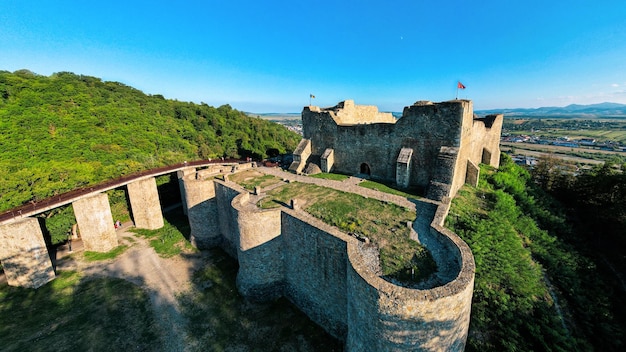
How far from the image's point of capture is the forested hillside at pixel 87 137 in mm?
17964

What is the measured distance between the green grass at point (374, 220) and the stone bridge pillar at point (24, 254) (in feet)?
40.8

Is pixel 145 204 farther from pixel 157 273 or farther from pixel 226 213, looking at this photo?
pixel 226 213

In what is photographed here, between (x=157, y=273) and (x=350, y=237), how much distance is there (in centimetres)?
1264

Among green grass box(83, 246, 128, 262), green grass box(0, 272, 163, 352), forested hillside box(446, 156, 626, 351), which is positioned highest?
forested hillside box(446, 156, 626, 351)

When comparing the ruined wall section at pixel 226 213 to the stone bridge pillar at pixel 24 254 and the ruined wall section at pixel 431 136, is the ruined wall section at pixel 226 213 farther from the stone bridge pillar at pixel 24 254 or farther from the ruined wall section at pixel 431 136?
the ruined wall section at pixel 431 136

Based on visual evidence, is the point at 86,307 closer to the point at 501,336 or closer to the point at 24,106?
the point at 501,336

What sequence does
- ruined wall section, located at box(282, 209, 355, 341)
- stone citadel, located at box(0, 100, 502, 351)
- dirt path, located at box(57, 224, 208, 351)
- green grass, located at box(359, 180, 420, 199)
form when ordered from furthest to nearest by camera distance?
green grass, located at box(359, 180, 420, 199)
dirt path, located at box(57, 224, 208, 351)
ruined wall section, located at box(282, 209, 355, 341)
stone citadel, located at box(0, 100, 502, 351)

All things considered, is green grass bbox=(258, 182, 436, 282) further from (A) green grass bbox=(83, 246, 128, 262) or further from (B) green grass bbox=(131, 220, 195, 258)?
(A) green grass bbox=(83, 246, 128, 262)

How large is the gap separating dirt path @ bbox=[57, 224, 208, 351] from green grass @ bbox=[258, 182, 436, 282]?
6.52 m

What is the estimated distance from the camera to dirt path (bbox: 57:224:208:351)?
10.9 metres

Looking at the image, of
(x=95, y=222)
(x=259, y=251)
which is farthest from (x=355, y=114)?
(x=95, y=222)

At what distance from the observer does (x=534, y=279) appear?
877 cm

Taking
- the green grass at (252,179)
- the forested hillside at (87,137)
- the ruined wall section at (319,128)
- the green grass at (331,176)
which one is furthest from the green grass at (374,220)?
the forested hillside at (87,137)

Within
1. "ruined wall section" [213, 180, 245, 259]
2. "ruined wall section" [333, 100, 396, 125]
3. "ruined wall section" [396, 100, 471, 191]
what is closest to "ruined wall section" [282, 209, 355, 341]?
"ruined wall section" [213, 180, 245, 259]
